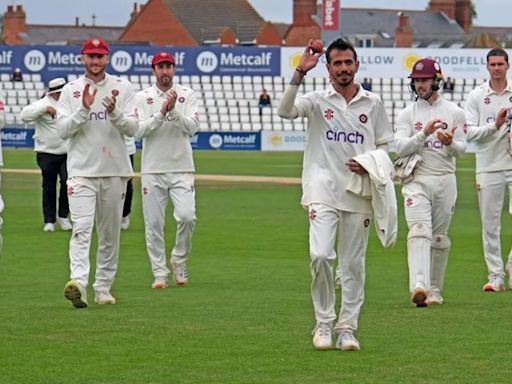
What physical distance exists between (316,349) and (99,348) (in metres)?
1.58

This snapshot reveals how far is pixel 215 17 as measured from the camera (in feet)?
→ 401

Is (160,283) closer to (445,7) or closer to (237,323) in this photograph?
(237,323)

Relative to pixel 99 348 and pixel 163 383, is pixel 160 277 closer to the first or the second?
pixel 99 348

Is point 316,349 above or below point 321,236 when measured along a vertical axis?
below

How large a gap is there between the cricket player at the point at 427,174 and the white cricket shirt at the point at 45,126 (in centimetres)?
993

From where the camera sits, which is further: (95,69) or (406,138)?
(95,69)

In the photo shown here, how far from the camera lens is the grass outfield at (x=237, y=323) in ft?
32.8

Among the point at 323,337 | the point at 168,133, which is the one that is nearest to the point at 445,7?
the point at 168,133

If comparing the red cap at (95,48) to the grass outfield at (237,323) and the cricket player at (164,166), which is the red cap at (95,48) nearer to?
the cricket player at (164,166)

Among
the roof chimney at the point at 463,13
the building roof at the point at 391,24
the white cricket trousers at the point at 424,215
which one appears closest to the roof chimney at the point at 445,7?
the roof chimney at the point at 463,13

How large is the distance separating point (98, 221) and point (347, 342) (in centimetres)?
376

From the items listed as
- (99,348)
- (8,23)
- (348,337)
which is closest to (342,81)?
(348,337)

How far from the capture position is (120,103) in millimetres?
13781

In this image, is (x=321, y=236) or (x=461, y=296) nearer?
(x=321, y=236)
